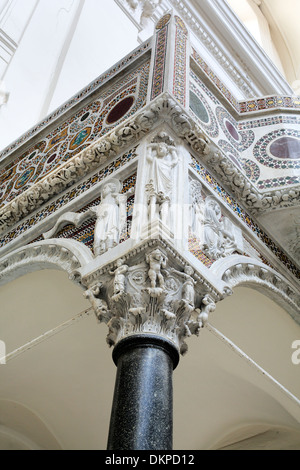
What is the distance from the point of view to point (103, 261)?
3721mm

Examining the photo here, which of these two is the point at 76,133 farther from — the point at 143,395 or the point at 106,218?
the point at 143,395

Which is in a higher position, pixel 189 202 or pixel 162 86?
pixel 162 86

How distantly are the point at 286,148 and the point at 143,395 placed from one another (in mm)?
3292

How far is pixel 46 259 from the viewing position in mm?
4414

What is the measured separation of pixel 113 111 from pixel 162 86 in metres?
0.72

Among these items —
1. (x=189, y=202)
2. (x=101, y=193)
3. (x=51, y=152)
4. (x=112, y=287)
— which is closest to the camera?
(x=112, y=287)

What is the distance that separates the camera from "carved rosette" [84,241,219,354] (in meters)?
3.36

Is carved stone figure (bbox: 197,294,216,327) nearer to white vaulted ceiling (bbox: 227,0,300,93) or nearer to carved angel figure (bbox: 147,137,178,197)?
carved angel figure (bbox: 147,137,178,197)

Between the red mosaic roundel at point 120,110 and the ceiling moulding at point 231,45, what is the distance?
6.87m

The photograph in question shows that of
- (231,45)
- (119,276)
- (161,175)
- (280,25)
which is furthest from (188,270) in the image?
(280,25)

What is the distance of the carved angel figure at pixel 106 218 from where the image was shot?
3900 millimetres

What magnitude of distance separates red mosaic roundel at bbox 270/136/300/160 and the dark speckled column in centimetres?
276
